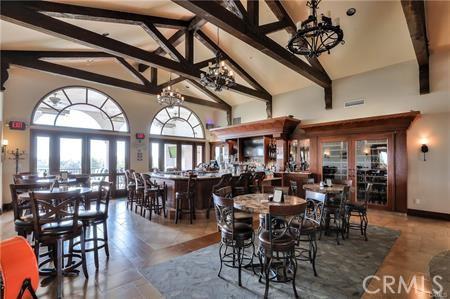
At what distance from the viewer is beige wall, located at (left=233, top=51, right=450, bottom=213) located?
530cm

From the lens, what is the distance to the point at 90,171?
7621 millimetres

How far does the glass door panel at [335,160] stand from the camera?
679cm

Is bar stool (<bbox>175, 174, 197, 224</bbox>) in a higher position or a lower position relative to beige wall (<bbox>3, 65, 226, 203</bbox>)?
lower

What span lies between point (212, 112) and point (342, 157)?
6.60 meters

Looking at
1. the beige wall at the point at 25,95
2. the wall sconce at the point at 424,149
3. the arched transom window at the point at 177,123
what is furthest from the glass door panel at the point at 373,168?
the beige wall at the point at 25,95

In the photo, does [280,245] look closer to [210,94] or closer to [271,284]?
[271,284]

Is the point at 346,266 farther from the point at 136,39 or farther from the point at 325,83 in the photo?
the point at 136,39

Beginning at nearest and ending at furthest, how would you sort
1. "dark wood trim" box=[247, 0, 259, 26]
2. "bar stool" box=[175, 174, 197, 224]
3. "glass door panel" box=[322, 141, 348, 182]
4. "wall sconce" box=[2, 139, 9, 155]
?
"dark wood trim" box=[247, 0, 259, 26]
"bar stool" box=[175, 174, 197, 224]
"wall sconce" box=[2, 139, 9, 155]
"glass door panel" box=[322, 141, 348, 182]

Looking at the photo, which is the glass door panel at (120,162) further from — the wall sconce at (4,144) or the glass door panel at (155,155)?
the wall sconce at (4,144)

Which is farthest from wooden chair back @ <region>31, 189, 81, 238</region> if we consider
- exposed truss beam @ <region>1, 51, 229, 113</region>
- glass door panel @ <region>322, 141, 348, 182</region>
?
glass door panel @ <region>322, 141, 348, 182</region>

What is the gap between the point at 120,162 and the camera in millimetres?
8305

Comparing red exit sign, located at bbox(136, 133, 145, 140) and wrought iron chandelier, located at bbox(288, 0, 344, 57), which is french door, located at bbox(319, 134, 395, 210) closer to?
wrought iron chandelier, located at bbox(288, 0, 344, 57)

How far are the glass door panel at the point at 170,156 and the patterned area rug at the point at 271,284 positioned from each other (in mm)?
6555

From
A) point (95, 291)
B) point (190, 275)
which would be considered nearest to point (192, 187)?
point (190, 275)
